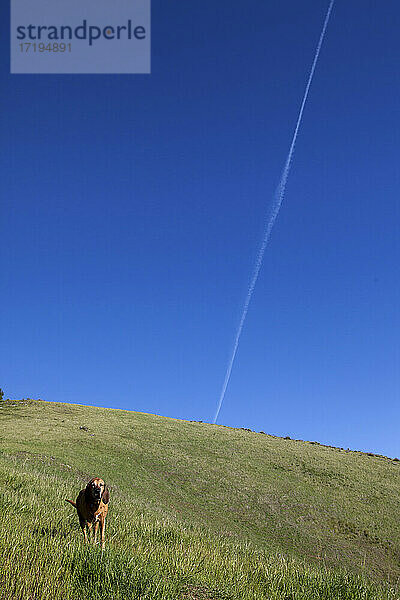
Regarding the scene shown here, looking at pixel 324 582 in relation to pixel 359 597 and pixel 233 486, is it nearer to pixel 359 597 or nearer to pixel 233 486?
pixel 359 597

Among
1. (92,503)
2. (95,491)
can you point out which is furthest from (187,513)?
(95,491)

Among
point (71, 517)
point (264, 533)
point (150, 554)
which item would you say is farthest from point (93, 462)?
point (150, 554)

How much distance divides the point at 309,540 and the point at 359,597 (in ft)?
69.2

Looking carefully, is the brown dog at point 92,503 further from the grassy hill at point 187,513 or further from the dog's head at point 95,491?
the grassy hill at point 187,513

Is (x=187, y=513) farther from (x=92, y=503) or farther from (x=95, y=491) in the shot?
(x=95, y=491)

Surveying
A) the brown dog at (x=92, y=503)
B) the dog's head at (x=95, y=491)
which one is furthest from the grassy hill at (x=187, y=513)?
the dog's head at (x=95, y=491)

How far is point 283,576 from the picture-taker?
7469 mm

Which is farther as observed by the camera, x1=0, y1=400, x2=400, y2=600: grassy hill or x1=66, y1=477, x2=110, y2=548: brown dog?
x1=66, y1=477, x2=110, y2=548: brown dog

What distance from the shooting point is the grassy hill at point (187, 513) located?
600cm

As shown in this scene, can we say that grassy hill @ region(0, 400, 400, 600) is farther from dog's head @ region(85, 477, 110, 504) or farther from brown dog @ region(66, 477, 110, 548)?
dog's head @ region(85, 477, 110, 504)

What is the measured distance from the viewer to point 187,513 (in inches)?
980

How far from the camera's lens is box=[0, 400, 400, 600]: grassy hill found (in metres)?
6.00

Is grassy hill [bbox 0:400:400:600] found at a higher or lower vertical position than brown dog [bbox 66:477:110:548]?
lower

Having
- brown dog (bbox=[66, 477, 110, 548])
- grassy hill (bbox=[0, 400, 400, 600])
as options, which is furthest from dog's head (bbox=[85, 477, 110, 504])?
grassy hill (bbox=[0, 400, 400, 600])
